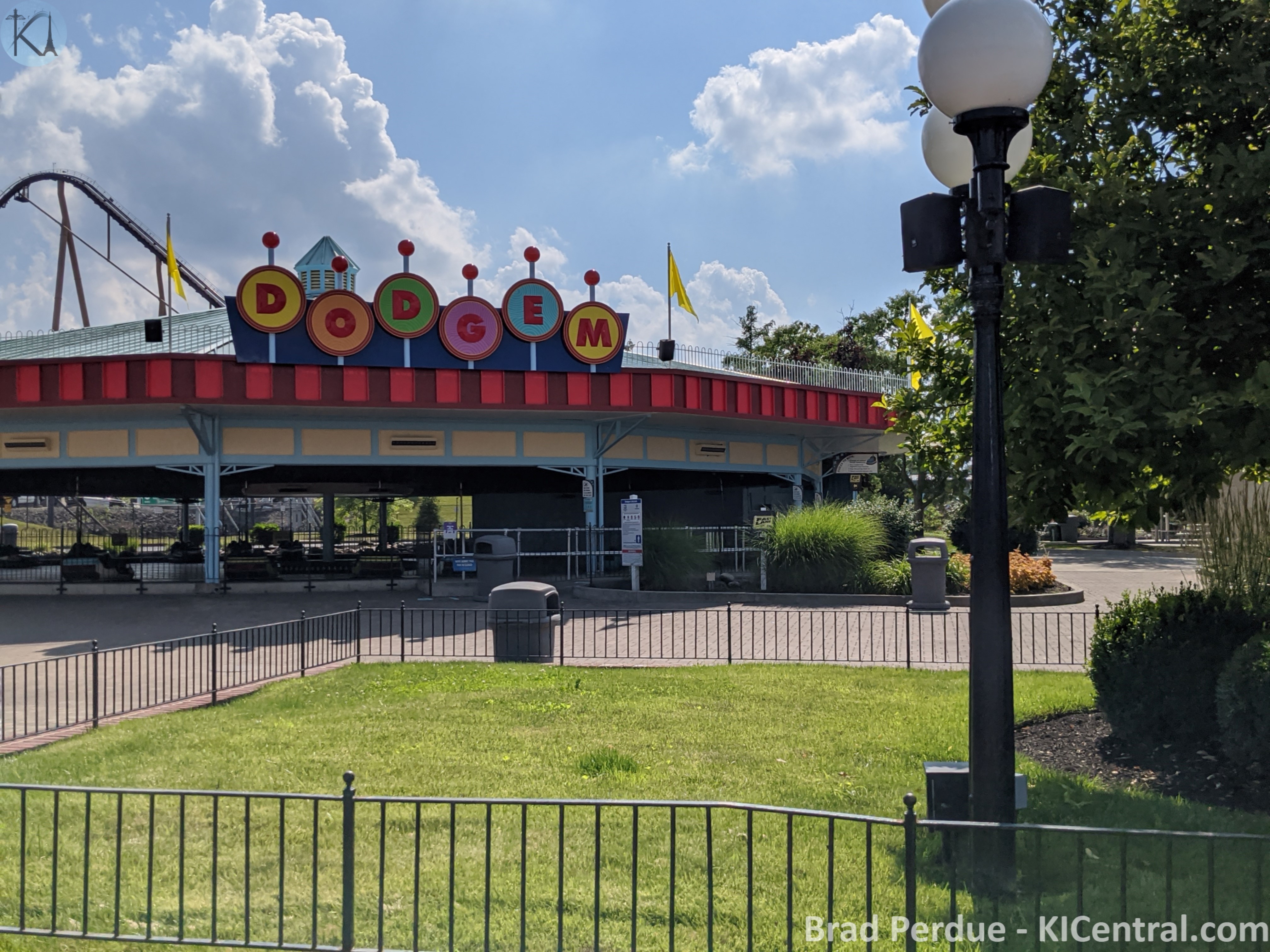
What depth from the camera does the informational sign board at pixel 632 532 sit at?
20.7 meters

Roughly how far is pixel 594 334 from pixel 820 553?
8.18 metres

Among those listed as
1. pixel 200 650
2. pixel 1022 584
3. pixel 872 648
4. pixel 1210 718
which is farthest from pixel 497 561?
pixel 1210 718

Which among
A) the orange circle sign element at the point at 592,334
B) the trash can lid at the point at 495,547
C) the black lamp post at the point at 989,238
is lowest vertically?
the trash can lid at the point at 495,547

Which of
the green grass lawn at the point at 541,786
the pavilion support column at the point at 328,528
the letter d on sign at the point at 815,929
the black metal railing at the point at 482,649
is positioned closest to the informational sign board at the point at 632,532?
the black metal railing at the point at 482,649

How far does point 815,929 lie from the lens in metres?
4.66

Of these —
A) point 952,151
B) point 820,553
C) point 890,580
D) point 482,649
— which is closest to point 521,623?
point 482,649

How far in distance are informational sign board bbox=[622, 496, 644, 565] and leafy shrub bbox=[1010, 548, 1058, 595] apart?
8146 millimetres

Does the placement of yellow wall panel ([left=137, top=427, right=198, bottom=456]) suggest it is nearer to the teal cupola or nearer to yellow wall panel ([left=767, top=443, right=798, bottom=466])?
the teal cupola

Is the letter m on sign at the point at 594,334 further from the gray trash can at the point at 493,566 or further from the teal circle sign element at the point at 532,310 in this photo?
the gray trash can at the point at 493,566

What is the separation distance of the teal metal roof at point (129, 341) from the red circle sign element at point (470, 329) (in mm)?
6012

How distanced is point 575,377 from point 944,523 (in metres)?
14.7

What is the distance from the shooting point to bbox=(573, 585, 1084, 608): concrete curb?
19766mm

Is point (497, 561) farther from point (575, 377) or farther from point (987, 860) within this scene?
point (987, 860)

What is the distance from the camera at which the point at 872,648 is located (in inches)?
551
